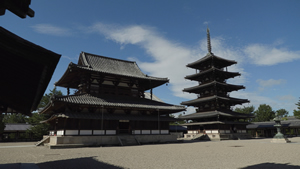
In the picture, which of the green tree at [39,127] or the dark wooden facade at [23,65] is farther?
the green tree at [39,127]

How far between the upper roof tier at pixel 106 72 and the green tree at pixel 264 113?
2539 inches

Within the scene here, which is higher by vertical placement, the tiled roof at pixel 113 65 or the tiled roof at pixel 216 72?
the tiled roof at pixel 216 72

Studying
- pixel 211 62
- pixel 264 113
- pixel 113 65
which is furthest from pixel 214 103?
pixel 264 113

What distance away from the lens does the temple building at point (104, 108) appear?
20.9 meters

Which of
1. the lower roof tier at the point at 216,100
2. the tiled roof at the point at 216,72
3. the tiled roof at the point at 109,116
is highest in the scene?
the tiled roof at the point at 216,72

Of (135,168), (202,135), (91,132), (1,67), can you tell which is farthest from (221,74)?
(1,67)

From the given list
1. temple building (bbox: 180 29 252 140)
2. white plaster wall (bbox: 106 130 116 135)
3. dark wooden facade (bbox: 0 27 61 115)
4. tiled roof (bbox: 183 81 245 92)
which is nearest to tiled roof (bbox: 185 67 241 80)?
temple building (bbox: 180 29 252 140)

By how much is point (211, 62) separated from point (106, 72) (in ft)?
93.2

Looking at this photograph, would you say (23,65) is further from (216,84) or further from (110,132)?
(216,84)

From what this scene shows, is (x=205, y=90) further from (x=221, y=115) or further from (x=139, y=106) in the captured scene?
(x=139, y=106)

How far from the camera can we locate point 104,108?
23375mm

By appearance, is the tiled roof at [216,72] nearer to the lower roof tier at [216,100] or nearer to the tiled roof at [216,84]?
the tiled roof at [216,84]

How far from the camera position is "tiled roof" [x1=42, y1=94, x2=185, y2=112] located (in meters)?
20.5

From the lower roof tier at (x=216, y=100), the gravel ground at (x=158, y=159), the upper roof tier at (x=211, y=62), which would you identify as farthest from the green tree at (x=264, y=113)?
the gravel ground at (x=158, y=159)
